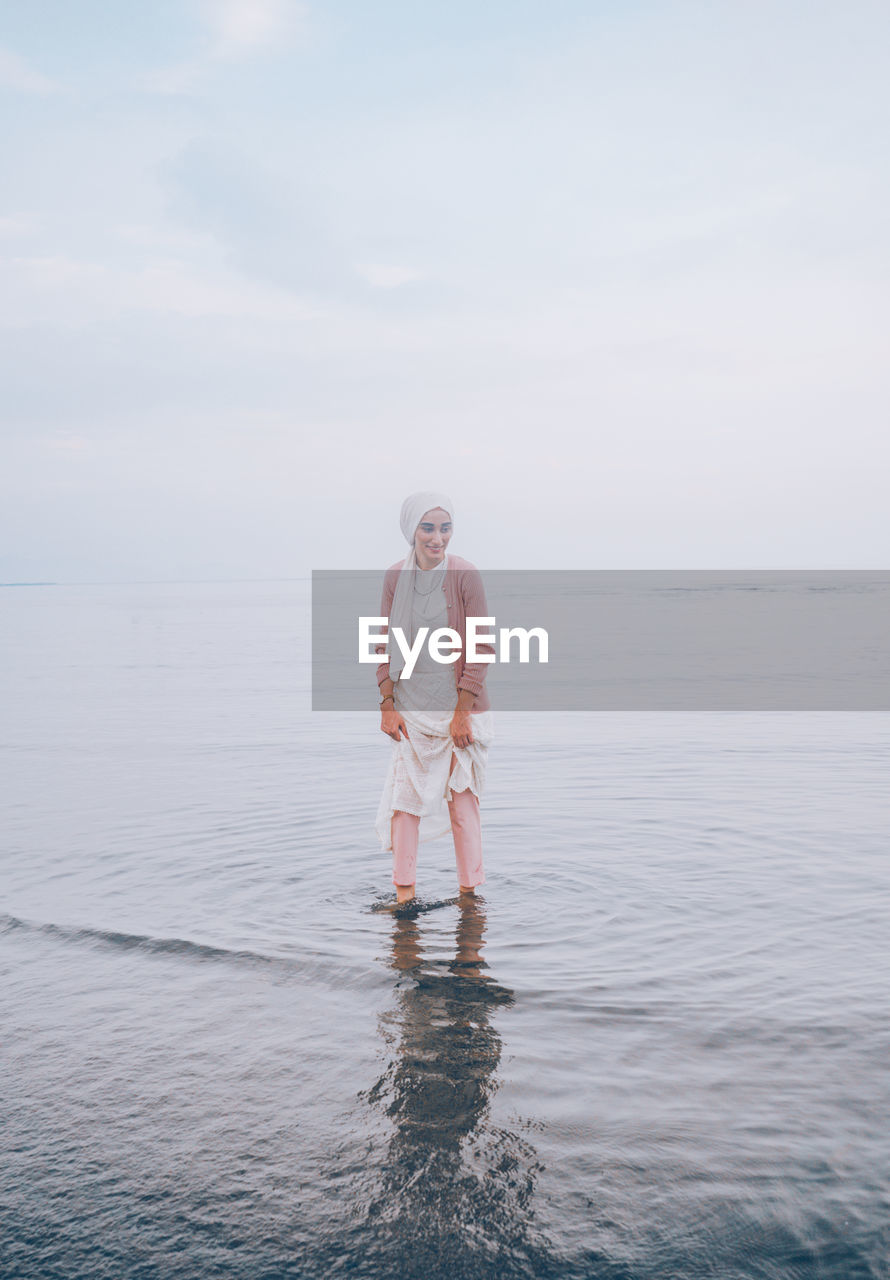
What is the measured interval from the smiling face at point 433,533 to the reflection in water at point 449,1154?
2413 mm

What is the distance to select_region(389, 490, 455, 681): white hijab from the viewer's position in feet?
19.0

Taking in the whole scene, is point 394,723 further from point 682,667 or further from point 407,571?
point 682,667

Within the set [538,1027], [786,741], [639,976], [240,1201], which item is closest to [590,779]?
[786,741]

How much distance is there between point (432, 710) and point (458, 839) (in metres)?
0.84

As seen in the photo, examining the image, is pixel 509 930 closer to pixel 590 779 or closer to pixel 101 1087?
pixel 101 1087

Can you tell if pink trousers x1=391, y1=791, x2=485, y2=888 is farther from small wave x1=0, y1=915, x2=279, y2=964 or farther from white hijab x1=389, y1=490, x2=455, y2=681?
small wave x1=0, y1=915, x2=279, y2=964

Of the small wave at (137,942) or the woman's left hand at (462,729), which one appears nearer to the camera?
the small wave at (137,942)

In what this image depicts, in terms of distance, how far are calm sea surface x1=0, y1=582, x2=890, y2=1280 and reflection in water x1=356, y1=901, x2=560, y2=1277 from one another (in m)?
0.01

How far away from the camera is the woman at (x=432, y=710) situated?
19.3ft

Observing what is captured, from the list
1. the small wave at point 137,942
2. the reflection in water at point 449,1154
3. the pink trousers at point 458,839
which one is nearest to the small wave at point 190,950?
the small wave at point 137,942

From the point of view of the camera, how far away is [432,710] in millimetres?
6074

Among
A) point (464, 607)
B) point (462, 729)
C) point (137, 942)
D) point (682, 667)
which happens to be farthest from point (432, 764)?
point (682, 667)

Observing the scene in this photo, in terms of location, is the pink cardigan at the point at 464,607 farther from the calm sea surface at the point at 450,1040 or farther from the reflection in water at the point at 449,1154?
the reflection in water at the point at 449,1154

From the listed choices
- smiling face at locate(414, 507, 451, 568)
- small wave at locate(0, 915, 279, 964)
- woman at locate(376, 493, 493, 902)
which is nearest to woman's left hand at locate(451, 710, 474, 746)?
woman at locate(376, 493, 493, 902)
